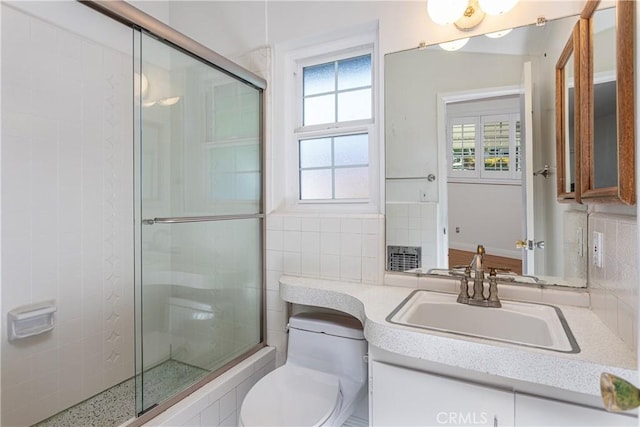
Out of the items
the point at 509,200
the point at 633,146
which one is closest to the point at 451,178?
the point at 509,200

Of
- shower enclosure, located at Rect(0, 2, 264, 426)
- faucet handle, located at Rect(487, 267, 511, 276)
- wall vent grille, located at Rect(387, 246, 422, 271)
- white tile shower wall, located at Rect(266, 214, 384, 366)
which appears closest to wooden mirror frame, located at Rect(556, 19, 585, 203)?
faucet handle, located at Rect(487, 267, 511, 276)

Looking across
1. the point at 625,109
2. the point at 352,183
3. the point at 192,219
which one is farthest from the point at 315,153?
the point at 625,109

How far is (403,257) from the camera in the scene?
162 centimetres

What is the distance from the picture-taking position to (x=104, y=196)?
1891 mm

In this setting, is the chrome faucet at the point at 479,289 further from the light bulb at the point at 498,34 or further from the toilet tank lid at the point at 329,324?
the light bulb at the point at 498,34

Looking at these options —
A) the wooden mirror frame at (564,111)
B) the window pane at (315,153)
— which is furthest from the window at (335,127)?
the wooden mirror frame at (564,111)

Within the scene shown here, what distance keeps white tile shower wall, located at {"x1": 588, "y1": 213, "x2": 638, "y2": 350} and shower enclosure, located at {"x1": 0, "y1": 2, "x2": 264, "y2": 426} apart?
1558mm

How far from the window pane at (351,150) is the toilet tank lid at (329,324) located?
2.80 feet

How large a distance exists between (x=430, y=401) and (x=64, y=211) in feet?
6.25

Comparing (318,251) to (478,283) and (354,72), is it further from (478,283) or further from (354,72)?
(354,72)

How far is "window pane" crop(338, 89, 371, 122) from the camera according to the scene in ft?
6.03

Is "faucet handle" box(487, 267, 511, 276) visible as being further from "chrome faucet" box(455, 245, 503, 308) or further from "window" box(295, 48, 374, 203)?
"window" box(295, 48, 374, 203)

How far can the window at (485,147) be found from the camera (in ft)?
4.58

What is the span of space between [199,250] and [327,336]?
78 cm
